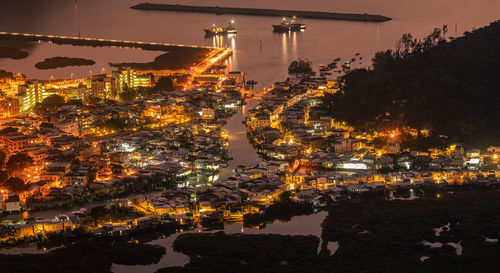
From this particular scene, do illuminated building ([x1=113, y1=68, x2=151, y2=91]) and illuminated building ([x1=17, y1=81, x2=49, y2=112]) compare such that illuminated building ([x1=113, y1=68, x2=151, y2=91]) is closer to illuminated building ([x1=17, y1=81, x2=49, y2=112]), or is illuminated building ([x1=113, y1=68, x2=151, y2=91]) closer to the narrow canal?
illuminated building ([x1=17, y1=81, x2=49, y2=112])

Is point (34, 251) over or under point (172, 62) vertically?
under

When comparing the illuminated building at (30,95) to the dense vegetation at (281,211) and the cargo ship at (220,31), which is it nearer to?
the dense vegetation at (281,211)

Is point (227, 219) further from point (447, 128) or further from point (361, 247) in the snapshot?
point (447, 128)

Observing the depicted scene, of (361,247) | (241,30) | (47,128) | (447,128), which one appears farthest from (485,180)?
(241,30)

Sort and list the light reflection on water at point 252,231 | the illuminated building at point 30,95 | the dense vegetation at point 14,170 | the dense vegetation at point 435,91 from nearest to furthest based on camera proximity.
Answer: the light reflection on water at point 252,231 < the dense vegetation at point 14,170 < the dense vegetation at point 435,91 < the illuminated building at point 30,95

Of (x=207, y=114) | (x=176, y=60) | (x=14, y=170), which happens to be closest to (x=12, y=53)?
(x=176, y=60)

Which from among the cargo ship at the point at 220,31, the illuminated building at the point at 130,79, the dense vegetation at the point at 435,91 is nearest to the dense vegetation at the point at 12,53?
the illuminated building at the point at 130,79
